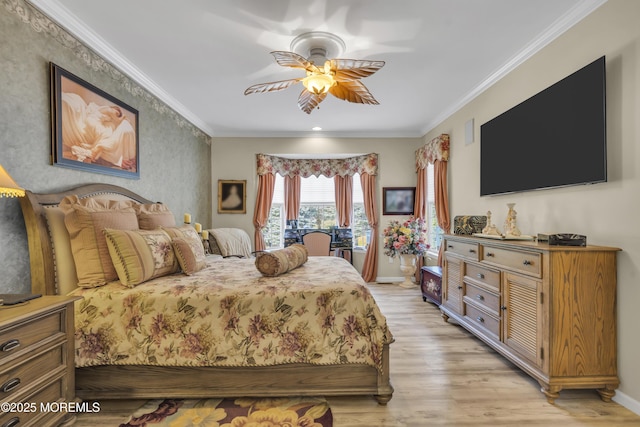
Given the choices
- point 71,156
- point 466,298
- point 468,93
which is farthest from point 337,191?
point 71,156

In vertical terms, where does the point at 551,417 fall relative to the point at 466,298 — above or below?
below

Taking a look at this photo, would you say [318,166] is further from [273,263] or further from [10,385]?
[10,385]

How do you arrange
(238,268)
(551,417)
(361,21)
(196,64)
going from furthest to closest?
(196,64)
(238,268)
(361,21)
(551,417)

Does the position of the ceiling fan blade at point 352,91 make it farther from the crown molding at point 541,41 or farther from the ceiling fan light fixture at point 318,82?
the crown molding at point 541,41

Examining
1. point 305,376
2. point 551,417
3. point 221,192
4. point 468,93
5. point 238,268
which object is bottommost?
point 551,417

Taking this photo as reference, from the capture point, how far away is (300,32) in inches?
95.7

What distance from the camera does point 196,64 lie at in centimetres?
296

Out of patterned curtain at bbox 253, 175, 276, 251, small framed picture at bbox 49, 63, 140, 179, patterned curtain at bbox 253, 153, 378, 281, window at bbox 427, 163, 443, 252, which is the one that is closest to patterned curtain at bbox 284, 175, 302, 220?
patterned curtain at bbox 253, 153, 378, 281

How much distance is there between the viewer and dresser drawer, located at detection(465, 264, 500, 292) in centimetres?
248

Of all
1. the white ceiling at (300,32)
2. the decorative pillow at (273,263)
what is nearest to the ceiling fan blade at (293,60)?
the white ceiling at (300,32)

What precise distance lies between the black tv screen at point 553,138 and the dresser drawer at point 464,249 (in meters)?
0.63

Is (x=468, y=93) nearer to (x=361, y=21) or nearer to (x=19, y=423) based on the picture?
(x=361, y=21)

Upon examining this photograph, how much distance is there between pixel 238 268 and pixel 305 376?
3.35ft

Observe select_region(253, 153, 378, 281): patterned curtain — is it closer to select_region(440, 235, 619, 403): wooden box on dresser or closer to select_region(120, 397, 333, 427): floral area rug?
select_region(440, 235, 619, 403): wooden box on dresser
